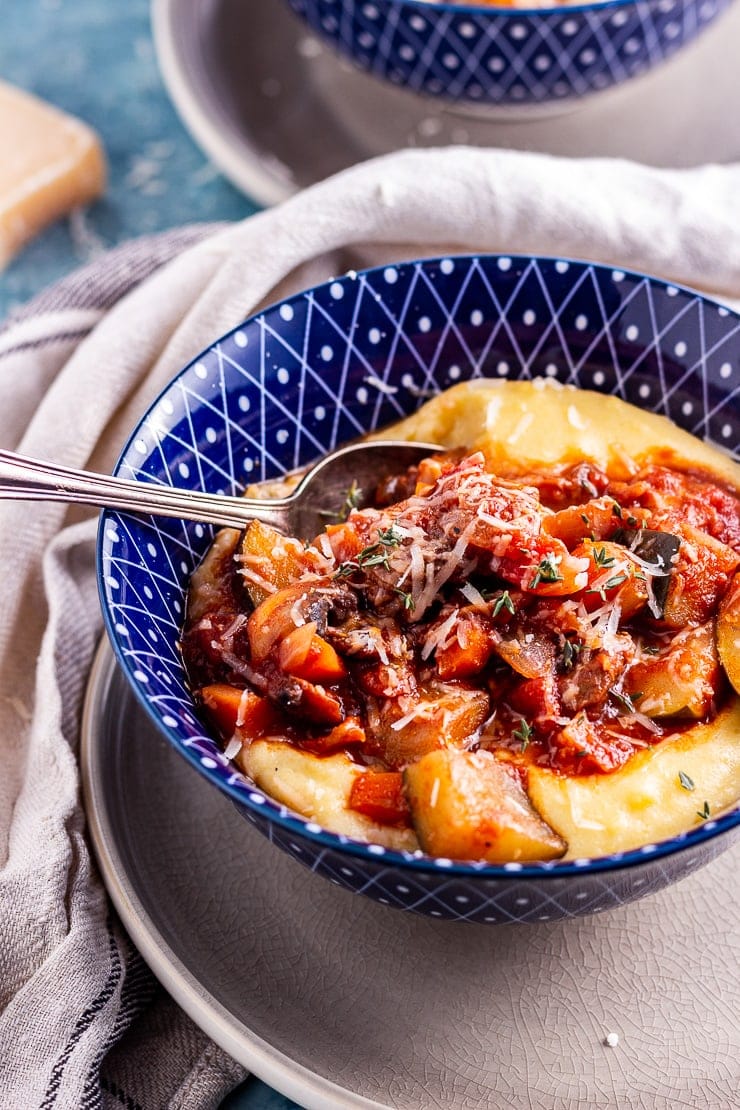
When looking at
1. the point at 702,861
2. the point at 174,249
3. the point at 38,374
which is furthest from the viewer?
the point at 174,249

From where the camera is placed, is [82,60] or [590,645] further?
[82,60]

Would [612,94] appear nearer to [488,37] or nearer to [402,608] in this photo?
[488,37]

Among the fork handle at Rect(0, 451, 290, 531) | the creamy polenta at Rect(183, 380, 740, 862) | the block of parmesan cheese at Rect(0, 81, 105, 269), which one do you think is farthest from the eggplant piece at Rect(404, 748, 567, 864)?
the block of parmesan cheese at Rect(0, 81, 105, 269)

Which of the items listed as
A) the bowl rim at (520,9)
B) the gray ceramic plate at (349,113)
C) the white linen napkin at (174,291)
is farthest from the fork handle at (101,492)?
the bowl rim at (520,9)

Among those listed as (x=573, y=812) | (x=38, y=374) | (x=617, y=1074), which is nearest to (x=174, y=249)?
(x=38, y=374)

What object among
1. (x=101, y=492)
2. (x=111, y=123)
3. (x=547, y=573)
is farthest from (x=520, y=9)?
(x=101, y=492)

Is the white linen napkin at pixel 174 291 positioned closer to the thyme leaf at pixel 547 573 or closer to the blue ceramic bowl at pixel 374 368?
the blue ceramic bowl at pixel 374 368

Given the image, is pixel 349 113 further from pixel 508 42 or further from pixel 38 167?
pixel 38 167
